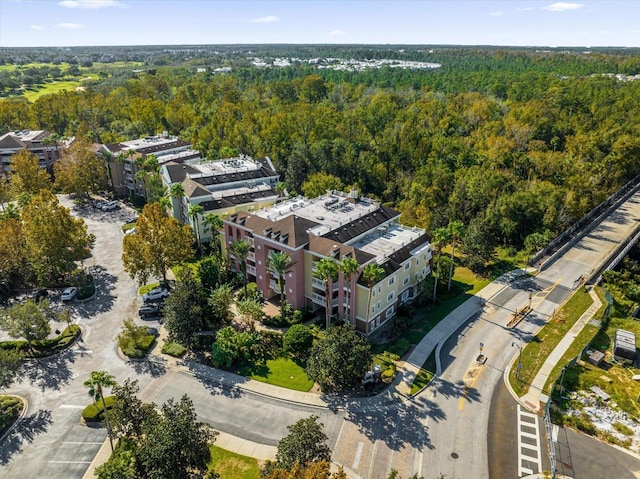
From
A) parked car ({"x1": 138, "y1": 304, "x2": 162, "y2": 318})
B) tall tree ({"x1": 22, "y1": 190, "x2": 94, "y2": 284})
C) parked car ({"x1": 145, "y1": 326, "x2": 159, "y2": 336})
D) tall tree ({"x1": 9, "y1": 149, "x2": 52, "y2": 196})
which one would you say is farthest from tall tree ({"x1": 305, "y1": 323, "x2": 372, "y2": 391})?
tall tree ({"x1": 9, "y1": 149, "x2": 52, "y2": 196})

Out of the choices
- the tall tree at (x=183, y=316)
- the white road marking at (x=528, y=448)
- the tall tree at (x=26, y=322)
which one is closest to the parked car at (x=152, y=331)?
the tall tree at (x=183, y=316)

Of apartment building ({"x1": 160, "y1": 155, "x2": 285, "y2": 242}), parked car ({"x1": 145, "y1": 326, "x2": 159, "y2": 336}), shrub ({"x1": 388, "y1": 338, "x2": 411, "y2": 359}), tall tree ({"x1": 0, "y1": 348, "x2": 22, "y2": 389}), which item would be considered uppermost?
apartment building ({"x1": 160, "y1": 155, "x2": 285, "y2": 242})

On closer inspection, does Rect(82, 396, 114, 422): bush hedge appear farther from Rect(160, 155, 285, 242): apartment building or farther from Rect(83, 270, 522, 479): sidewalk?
Rect(160, 155, 285, 242): apartment building

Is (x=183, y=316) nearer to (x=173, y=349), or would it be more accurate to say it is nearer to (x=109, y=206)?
(x=173, y=349)

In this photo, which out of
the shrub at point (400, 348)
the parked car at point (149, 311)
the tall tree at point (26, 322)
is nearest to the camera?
the tall tree at point (26, 322)

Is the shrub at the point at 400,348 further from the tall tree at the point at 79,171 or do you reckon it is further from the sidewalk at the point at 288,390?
the tall tree at the point at 79,171

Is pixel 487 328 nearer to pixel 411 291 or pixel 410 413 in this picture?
pixel 411 291
